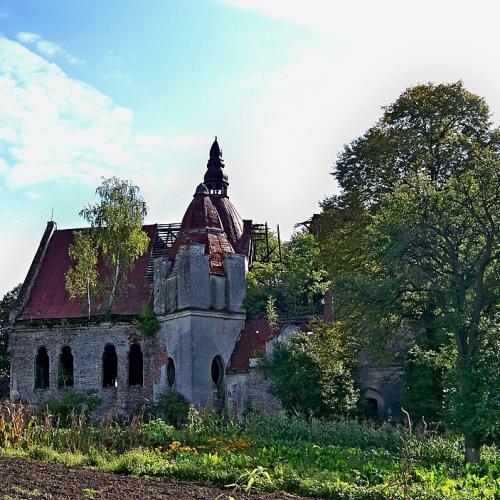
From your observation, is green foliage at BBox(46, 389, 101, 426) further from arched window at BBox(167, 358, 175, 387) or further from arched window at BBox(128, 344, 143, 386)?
arched window at BBox(167, 358, 175, 387)

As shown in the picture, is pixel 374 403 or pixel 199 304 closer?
pixel 374 403

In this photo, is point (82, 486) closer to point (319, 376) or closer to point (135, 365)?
point (319, 376)

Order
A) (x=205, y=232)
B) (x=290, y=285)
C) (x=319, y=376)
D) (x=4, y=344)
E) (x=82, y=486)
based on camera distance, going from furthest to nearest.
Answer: (x=4, y=344), (x=290, y=285), (x=205, y=232), (x=319, y=376), (x=82, y=486)

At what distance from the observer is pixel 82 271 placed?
3966 centimetres

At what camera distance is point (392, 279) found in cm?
2269

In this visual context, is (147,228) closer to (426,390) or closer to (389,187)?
(389,187)

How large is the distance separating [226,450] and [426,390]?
11.9 metres

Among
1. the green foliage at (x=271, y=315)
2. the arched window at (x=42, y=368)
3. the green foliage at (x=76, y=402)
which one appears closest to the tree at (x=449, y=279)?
the green foliage at (x=271, y=315)

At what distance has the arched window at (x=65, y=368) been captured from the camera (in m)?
38.5

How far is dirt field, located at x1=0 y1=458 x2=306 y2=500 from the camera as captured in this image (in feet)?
38.5

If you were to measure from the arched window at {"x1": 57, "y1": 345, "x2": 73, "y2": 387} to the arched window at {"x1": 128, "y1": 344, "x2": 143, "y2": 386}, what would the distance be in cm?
307

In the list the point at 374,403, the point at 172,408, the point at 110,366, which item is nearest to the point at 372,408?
the point at 374,403

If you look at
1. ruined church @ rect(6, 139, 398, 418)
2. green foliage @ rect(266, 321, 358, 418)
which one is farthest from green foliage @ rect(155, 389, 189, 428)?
green foliage @ rect(266, 321, 358, 418)

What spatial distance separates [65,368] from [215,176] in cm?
1387
